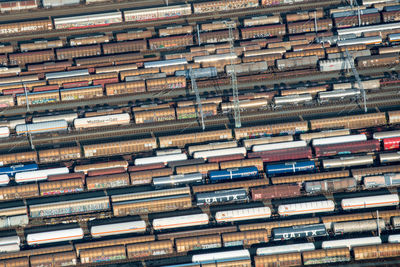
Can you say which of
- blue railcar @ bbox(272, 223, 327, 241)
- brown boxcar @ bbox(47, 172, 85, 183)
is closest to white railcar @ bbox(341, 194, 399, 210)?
blue railcar @ bbox(272, 223, 327, 241)

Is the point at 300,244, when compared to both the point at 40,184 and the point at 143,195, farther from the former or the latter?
the point at 40,184

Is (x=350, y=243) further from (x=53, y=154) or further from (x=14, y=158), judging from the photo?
(x=14, y=158)

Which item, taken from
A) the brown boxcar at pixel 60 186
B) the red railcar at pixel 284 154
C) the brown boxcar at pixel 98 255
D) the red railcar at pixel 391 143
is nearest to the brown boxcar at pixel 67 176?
the brown boxcar at pixel 60 186

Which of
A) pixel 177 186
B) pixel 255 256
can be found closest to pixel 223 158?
pixel 177 186

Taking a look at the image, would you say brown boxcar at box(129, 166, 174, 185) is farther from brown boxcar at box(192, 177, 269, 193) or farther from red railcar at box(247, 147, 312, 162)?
red railcar at box(247, 147, 312, 162)

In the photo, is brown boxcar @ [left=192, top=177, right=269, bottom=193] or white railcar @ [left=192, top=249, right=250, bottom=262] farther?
brown boxcar @ [left=192, top=177, right=269, bottom=193]

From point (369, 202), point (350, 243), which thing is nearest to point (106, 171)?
point (350, 243)

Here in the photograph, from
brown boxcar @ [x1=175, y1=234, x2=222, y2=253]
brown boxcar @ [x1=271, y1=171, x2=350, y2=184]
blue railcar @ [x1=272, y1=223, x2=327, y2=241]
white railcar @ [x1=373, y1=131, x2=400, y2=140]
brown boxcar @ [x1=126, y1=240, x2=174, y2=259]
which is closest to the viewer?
brown boxcar @ [x1=126, y1=240, x2=174, y2=259]
